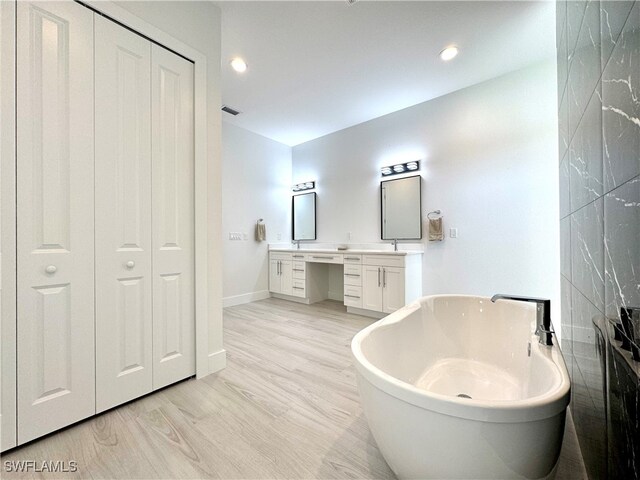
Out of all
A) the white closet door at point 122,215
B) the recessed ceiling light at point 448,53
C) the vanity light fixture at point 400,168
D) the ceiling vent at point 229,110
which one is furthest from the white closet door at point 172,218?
the vanity light fixture at point 400,168

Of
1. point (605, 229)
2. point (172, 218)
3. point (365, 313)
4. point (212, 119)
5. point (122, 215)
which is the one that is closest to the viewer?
point (605, 229)

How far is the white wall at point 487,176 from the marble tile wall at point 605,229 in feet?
4.84

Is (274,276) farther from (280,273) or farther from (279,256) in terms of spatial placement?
(279,256)

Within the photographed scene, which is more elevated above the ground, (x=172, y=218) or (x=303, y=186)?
(x=303, y=186)

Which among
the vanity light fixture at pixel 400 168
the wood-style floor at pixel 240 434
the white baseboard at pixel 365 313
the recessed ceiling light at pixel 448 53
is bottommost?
the wood-style floor at pixel 240 434

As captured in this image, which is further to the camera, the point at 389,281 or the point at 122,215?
the point at 389,281

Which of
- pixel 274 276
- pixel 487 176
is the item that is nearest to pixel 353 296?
pixel 274 276

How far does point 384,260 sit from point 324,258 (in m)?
0.93

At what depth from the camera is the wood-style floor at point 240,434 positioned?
1.07m

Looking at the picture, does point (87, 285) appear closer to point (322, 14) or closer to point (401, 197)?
point (322, 14)

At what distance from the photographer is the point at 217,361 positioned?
1.90 meters

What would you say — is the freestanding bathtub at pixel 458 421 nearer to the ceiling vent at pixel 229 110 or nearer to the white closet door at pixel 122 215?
the white closet door at pixel 122 215

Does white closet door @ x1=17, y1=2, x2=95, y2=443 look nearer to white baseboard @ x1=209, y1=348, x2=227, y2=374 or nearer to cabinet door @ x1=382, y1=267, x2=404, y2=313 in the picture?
white baseboard @ x1=209, y1=348, x2=227, y2=374

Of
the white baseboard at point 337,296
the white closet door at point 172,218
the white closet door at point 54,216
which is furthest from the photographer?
the white baseboard at point 337,296
